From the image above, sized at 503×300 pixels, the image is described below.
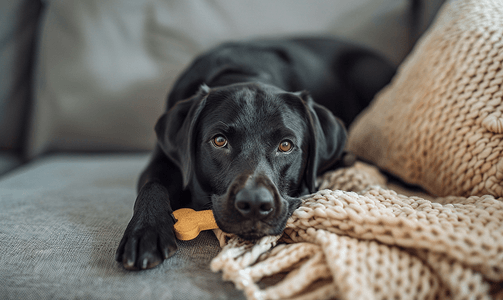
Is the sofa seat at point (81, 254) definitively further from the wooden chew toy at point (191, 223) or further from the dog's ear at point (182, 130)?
the dog's ear at point (182, 130)

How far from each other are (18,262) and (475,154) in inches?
63.9

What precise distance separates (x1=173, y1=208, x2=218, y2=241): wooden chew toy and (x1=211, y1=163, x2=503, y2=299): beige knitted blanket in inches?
6.0

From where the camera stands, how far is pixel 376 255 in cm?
86

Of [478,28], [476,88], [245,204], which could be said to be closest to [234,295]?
[245,204]

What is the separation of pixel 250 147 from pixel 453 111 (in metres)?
0.84

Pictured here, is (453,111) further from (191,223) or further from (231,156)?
(191,223)

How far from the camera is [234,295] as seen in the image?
33.8 inches

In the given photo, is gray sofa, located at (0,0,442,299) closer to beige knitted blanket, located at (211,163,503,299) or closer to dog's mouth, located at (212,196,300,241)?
dog's mouth, located at (212,196,300,241)

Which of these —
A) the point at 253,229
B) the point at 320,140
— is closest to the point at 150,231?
the point at 253,229

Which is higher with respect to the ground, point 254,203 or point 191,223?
point 254,203

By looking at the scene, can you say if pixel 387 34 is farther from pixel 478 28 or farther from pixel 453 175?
pixel 453 175

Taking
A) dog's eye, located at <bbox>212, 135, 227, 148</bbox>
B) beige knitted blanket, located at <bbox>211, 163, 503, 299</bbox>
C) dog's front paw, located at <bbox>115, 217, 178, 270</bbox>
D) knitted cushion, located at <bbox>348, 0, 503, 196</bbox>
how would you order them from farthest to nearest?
dog's eye, located at <bbox>212, 135, 227, 148</bbox> → knitted cushion, located at <bbox>348, 0, 503, 196</bbox> → dog's front paw, located at <bbox>115, 217, 178, 270</bbox> → beige knitted blanket, located at <bbox>211, 163, 503, 299</bbox>

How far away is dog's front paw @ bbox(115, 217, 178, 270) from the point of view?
94 centimetres

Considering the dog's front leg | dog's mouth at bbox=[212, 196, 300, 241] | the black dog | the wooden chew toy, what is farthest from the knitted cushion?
the dog's front leg
